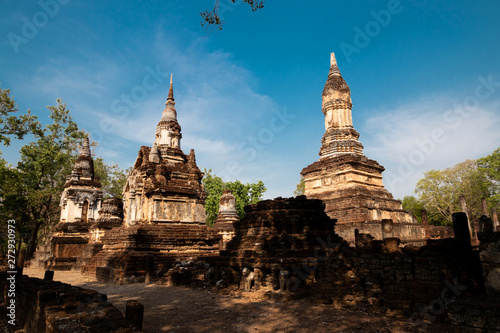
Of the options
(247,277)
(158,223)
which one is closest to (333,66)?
(158,223)

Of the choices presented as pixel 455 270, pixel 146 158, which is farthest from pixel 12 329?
pixel 146 158

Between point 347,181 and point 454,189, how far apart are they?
21.7m

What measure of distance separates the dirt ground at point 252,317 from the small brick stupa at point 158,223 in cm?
538

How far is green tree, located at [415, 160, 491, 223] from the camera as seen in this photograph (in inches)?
1346

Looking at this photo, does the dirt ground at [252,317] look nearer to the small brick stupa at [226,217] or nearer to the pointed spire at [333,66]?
the small brick stupa at [226,217]

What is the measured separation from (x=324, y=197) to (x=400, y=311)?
13.5m

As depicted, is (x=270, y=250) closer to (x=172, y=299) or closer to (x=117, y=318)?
(x=172, y=299)

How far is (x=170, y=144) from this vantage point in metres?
21.5

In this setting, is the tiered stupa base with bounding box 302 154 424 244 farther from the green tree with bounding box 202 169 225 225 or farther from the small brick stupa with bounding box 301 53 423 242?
the green tree with bounding box 202 169 225 225

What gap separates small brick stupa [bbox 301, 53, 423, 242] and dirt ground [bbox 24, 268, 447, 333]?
908 centimetres

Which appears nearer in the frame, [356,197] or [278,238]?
→ [278,238]

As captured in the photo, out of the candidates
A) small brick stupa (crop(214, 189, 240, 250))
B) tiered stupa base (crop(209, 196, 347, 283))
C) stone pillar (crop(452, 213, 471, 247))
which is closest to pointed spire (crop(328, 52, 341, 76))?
small brick stupa (crop(214, 189, 240, 250))

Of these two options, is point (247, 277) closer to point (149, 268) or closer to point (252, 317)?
point (252, 317)

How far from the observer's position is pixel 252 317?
22.3 ft
